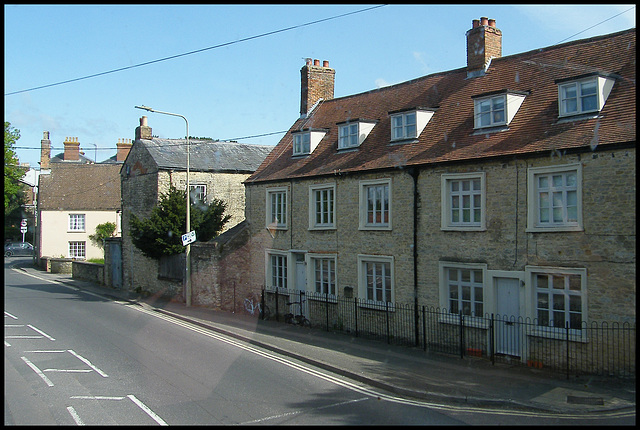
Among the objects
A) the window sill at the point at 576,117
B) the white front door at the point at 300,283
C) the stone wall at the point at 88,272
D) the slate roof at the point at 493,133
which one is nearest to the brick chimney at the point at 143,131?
the stone wall at the point at 88,272

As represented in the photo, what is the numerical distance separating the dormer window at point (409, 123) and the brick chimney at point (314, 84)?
7.33 meters

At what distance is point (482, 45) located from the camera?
18250 millimetres

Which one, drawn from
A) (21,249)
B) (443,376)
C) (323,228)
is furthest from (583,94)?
(21,249)

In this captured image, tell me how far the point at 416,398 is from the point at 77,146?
46364 mm

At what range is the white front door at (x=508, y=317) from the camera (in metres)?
14.2

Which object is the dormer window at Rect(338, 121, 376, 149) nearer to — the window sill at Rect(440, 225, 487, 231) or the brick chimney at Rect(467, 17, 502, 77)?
the brick chimney at Rect(467, 17, 502, 77)

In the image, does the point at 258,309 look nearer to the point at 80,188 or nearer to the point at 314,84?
the point at 314,84

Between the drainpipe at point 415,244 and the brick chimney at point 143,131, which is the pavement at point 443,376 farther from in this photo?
the brick chimney at point 143,131

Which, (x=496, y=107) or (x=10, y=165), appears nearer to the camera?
(x=496, y=107)

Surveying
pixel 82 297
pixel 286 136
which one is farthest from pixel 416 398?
pixel 82 297

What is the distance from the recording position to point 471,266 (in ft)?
49.8

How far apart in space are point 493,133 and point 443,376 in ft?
A: 22.7

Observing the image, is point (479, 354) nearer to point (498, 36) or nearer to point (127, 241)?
point (498, 36)

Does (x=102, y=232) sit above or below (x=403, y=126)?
below
